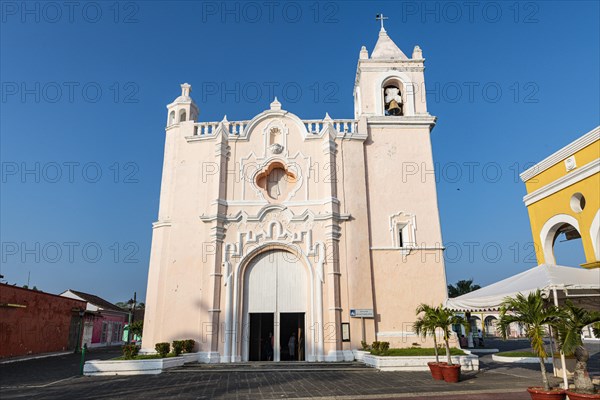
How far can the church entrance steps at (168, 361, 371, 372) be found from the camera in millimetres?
15984

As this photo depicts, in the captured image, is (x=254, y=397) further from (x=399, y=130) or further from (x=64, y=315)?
(x=64, y=315)

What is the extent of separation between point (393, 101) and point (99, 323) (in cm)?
3348

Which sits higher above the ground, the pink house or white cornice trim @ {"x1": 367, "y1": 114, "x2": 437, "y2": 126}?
white cornice trim @ {"x1": 367, "y1": 114, "x2": 437, "y2": 126}

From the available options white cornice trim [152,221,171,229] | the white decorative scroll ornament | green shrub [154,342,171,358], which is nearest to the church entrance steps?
green shrub [154,342,171,358]

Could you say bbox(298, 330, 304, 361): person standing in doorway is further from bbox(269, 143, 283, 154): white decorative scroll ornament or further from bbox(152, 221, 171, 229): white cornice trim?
bbox(269, 143, 283, 154): white decorative scroll ornament

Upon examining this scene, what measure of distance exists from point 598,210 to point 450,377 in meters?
7.22

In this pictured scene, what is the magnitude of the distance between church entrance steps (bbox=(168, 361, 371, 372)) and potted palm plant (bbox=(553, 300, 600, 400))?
8.26 metres

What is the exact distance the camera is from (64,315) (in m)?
29.7

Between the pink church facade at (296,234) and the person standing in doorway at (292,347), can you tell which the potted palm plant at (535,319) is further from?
the person standing in doorway at (292,347)

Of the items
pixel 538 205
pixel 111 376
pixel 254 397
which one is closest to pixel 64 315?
pixel 111 376

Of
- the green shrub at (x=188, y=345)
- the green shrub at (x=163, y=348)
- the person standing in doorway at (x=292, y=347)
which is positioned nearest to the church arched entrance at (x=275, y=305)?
the person standing in doorway at (x=292, y=347)

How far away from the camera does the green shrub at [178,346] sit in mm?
16875

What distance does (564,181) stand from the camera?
15.2m

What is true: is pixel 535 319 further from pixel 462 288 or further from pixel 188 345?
pixel 462 288
